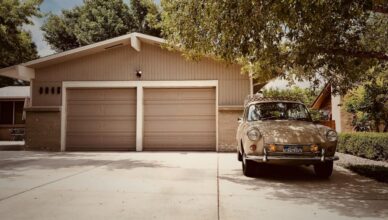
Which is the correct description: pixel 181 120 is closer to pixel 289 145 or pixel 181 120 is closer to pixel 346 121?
pixel 289 145

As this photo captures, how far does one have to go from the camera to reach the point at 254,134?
278 inches

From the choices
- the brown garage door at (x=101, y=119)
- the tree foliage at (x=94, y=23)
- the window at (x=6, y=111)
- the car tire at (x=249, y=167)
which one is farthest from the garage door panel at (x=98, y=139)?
the tree foliage at (x=94, y=23)

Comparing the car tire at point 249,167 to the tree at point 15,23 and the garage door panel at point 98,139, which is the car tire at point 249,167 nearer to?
the garage door panel at point 98,139

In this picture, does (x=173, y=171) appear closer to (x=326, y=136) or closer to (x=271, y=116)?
(x=271, y=116)

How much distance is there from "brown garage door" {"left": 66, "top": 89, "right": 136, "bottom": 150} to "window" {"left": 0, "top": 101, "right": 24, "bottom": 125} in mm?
10856

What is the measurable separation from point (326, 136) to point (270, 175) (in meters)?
1.56

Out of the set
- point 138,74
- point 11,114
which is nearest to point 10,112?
point 11,114

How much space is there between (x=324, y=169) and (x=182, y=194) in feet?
11.1

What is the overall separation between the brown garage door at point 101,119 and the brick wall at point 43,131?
0.46m

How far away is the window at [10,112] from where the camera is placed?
2352cm

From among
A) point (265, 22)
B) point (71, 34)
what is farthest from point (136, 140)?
point (71, 34)

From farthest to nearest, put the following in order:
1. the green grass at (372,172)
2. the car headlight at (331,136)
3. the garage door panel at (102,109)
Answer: the garage door panel at (102,109) < the green grass at (372,172) < the car headlight at (331,136)

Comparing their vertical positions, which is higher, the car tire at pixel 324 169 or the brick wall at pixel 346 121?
the brick wall at pixel 346 121

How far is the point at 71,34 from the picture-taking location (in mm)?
34125
